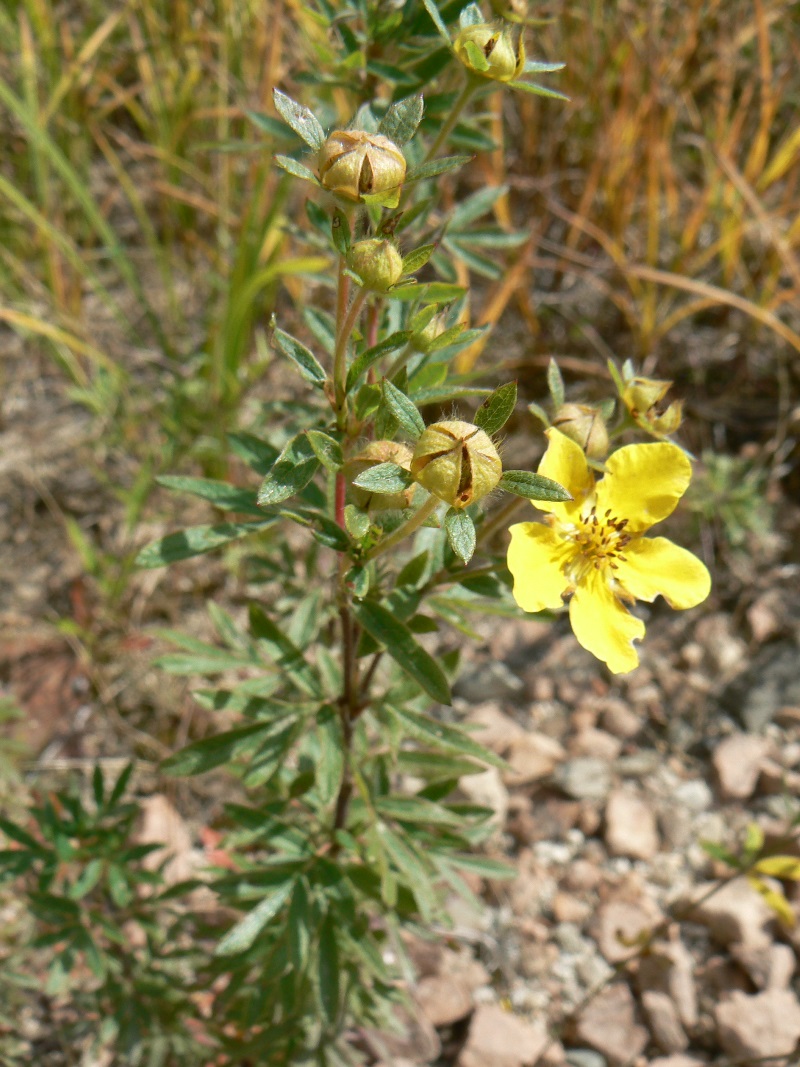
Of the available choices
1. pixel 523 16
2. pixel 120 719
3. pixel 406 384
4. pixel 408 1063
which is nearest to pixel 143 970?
pixel 408 1063

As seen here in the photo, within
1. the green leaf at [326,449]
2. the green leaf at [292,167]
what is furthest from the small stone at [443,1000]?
the green leaf at [292,167]

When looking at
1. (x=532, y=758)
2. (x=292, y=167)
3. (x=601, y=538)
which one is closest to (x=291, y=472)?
(x=292, y=167)

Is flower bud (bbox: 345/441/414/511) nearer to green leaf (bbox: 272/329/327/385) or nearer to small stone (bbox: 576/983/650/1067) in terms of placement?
green leaf (bbox: 272/329/327/385)

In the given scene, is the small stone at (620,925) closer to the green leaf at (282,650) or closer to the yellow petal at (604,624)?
the green leaf at (282,650)

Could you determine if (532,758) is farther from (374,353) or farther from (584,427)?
(374,353)

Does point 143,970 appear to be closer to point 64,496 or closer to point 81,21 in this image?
point 64,496
